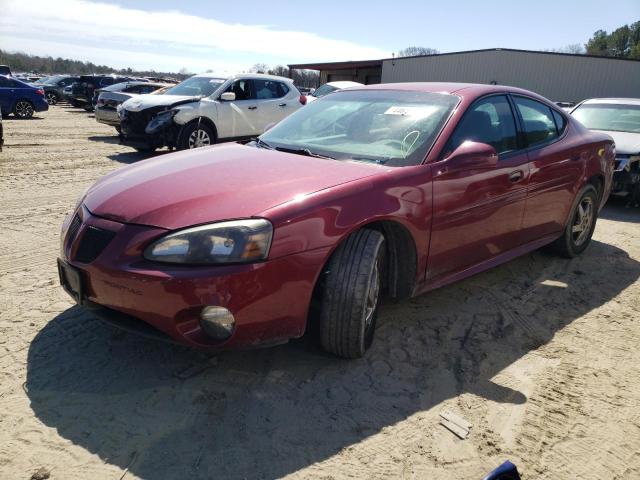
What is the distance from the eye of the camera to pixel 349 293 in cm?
259

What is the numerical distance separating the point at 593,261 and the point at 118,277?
4.31m

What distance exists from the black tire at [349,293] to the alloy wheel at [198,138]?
23.5 feet

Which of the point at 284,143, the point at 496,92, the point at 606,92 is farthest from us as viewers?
the point at 606,92

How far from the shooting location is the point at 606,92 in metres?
24.3

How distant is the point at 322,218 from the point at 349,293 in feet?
1.37

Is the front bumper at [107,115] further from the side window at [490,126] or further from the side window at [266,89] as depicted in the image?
the side window at [490,126]

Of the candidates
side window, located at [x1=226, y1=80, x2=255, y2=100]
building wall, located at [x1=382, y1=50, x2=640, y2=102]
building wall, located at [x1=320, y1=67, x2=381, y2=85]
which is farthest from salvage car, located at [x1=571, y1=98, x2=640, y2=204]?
building wall, located at [x1=320, y1=67, x2=381, y2=85]

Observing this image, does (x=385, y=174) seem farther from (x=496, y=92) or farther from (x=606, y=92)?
(x=606, y=92)

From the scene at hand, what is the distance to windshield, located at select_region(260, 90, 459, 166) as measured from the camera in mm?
3123

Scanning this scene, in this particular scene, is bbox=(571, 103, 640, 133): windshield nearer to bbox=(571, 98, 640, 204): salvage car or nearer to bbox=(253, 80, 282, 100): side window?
bbox=(571, 98, 640, 204): salvage car

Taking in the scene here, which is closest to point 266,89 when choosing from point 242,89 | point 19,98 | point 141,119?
point 242,89

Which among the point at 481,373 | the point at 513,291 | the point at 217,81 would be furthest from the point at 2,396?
the point at 217,81

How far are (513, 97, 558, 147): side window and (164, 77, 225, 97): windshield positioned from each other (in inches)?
272

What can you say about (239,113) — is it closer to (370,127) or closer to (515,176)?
(370,127)
